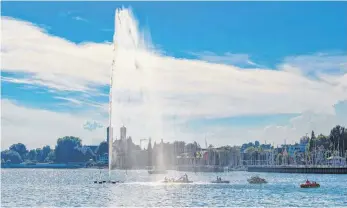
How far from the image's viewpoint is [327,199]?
93.4 meters

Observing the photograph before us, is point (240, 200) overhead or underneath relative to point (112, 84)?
underneath

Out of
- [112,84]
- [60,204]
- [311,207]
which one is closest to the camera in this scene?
[311,207]


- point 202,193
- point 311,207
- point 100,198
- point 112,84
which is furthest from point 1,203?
point 311,207

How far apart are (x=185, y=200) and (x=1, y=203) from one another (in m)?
25.1

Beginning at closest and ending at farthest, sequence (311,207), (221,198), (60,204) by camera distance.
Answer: (311,207) → (60,204) → (221,198)

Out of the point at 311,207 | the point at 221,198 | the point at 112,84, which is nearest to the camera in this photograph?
the point at 311,207

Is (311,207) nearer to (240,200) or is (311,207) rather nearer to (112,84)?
(240,200)

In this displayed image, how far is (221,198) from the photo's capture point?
91.8 m

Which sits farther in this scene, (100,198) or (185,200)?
(100,198)

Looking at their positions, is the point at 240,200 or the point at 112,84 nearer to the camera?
the point at 240,200

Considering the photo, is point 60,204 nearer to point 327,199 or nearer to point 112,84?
point 112,84

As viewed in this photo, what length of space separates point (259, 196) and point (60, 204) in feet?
100.0

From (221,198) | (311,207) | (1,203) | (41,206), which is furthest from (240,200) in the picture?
(1,203)

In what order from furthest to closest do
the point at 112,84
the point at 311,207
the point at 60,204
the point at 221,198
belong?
the point at 112,84 < the point at 221,198 < the point at 60,204 < the point at 311,207
